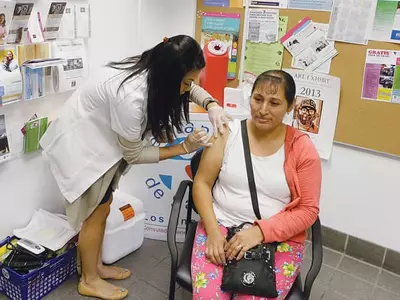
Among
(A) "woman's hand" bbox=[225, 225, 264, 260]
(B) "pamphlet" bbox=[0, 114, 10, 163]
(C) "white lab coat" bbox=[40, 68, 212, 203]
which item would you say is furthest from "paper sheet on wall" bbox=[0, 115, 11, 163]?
(A) "woman's hand" bbox=[225, 225, 264, 260]

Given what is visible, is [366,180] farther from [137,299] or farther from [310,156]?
[137,299]

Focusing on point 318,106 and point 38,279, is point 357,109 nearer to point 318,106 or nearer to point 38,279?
point 318,106

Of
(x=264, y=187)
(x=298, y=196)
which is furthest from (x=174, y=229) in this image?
(x=298, y=196)

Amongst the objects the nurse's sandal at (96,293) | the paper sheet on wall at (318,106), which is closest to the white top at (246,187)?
the nurse's sandal at (96,293)

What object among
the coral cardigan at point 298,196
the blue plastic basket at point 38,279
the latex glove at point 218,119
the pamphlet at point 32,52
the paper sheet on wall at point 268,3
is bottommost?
the blue plastic basket at point 38,279

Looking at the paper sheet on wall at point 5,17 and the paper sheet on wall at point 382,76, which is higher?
the paper sheet on wall at point 5,17

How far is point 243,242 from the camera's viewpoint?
1591mm

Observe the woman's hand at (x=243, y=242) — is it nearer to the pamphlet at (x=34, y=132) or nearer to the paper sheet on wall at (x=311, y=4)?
the pamphlet at (x=34, y=132)

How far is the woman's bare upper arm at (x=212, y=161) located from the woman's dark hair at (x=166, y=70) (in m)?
0.21

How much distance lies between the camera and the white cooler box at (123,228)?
88.4 inches

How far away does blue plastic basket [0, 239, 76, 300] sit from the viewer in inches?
74.5

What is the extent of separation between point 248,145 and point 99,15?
114 cm

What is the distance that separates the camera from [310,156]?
1.70 metres

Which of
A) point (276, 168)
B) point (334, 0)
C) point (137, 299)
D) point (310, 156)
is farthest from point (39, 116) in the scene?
point (334, 0)
